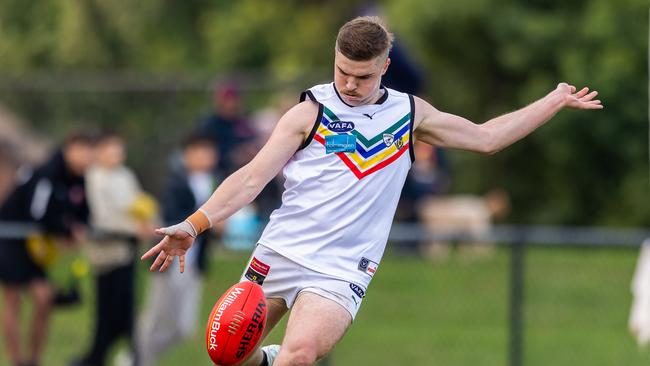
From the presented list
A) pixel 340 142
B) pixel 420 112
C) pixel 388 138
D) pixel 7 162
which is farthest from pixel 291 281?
pixel 7 162

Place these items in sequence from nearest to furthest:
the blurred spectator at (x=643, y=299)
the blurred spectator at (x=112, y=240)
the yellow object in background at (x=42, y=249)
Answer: the blurred spectator at (x=643, y=299) → the blurred spectator at (x=112, y=240) → the yellow object in background at (x=42, y=249)

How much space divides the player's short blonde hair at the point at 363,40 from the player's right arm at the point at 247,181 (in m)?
0.37

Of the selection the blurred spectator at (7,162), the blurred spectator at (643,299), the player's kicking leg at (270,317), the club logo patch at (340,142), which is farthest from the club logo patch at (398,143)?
the blurred spectator at (7,162)

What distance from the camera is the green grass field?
12.7m

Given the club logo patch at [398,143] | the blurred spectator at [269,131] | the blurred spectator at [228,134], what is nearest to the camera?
the club logo patch at [398,143]

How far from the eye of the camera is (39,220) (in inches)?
477

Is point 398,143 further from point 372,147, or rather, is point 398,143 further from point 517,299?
point 517,299

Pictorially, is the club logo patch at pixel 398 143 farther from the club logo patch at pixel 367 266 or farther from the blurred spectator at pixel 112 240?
the blurred spectator at pixel 112 240

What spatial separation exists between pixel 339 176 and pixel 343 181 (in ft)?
0.11

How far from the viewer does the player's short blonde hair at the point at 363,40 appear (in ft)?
22.8

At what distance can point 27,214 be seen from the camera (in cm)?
1250

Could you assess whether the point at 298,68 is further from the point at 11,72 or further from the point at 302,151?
the point at 302,151

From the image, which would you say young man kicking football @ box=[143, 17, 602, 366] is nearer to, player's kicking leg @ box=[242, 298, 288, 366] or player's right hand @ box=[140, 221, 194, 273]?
player's kicking leg @ box=[242, 298, 288, 366]

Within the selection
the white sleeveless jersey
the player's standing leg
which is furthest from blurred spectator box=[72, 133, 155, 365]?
the player's standing leg
